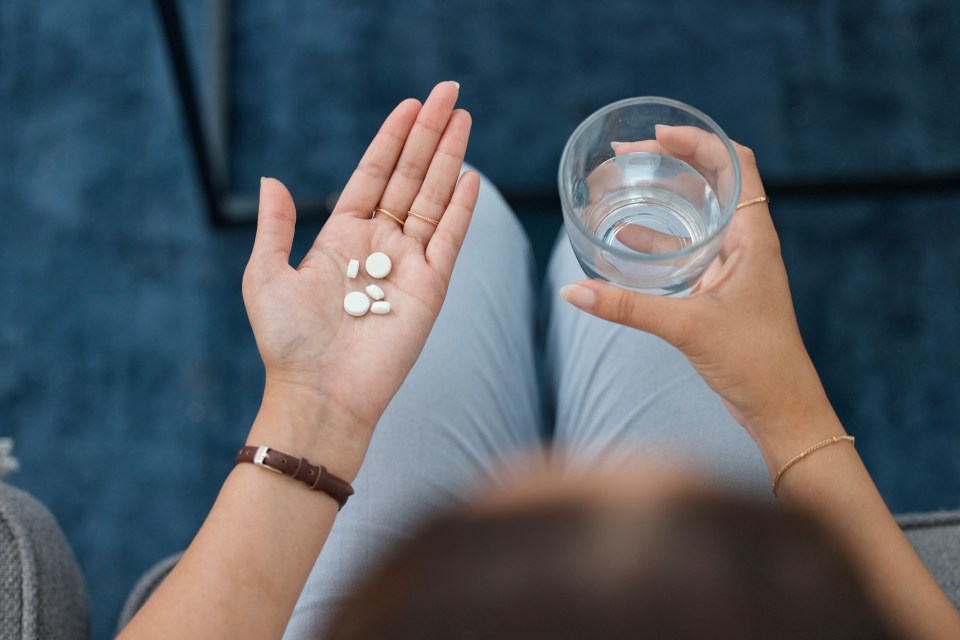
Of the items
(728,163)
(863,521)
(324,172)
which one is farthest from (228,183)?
(863,521)

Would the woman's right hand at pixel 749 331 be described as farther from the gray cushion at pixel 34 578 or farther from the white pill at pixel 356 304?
the gray cushion at pixel 34 578

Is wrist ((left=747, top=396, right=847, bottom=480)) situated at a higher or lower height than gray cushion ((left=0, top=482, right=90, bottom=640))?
higher

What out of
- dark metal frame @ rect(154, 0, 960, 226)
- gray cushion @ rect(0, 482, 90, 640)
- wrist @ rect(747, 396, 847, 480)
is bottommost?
gray cushion @ rect(0, 482, 90, 640)

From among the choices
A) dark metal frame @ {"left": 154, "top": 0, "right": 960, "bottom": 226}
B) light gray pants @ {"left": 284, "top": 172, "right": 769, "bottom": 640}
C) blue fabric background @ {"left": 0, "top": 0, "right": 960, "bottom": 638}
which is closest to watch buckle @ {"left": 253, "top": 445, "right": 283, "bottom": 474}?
light gray pants @ {"left": 284, "top": 172, "right": 769, "bottom": 640}

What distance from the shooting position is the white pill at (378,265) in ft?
2.77

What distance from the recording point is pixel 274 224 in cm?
85

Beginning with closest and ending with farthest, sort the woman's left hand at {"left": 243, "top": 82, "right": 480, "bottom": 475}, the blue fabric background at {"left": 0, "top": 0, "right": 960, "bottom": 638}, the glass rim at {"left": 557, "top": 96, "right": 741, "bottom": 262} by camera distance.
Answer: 1. the glass rim at {"left": 557, "top": 96, "right": 741, "bottom": 262}
2. the woman's left hand at {"left": 243, "top": 82, "right": 480, "bottom": 475}
3. the blue fabric background at {"left": 0, "top": 0, "right": 960, "bottom": 638}

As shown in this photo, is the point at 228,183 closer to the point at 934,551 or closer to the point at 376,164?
the point at 376,164

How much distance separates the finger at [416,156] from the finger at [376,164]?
0.4 inches

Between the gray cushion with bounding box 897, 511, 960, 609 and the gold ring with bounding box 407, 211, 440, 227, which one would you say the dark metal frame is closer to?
the gold ring with bounding box 407, 211, 440, 227

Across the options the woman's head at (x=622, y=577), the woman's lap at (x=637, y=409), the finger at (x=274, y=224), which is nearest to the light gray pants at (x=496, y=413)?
the woman's lap at (x=637, y=409)

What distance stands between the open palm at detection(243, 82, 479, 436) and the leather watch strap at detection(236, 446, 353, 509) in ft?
0.23

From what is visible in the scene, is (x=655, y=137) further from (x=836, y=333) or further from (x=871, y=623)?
(x=836, y=333)

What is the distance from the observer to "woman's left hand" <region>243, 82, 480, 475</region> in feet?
2.62
